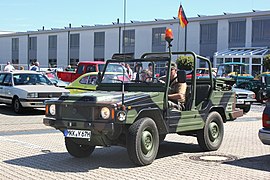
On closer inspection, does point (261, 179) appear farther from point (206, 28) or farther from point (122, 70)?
point (206, 28)

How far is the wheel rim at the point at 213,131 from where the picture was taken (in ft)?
30.5

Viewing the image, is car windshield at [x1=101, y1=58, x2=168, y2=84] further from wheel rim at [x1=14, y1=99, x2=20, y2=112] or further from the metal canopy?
the metal canopy

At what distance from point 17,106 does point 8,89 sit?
891mm

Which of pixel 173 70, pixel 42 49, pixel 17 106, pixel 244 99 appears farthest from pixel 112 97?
pixel 42 49

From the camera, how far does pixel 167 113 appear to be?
317 inches

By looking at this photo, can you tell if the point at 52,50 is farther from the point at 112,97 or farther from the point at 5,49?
the point at 112,97

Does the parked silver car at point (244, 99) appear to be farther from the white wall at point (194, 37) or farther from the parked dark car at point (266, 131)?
the white wall at point (194, 37)

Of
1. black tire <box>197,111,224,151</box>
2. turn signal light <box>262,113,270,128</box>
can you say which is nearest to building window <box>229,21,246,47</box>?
black tire <box>197,111,224,151</box>

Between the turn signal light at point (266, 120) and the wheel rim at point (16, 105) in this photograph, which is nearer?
the turn signal light at point (266, 120)

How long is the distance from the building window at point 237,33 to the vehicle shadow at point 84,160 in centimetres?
3630

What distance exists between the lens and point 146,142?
24.9 feet

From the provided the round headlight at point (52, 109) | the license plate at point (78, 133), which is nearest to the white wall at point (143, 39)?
the round headlight at point (52, 109)

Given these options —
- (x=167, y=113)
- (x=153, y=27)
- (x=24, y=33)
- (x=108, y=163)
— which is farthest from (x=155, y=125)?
(x=24, y=33)

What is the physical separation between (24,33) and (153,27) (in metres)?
23.3
